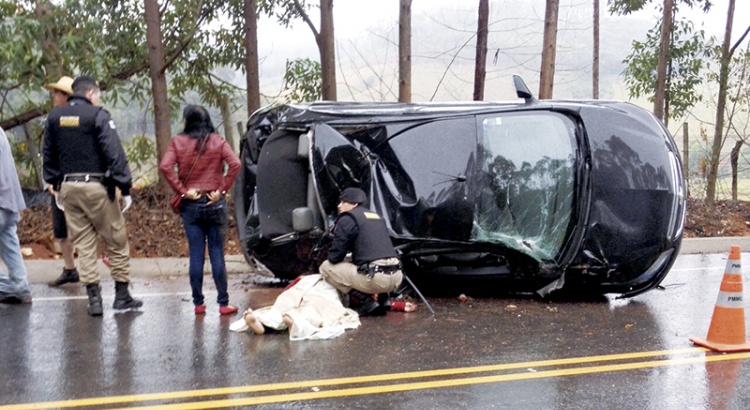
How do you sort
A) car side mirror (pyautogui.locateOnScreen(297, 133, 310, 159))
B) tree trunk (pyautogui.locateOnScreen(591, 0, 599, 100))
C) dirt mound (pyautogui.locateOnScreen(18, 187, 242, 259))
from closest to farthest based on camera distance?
car side mirror (pyautogui.locateOnScreen(297, 133, 310, 159)) → dirt mound (pyautogui.locateOnScreen(18, 187, 242, 259)) → tree trunk (pyautogui.locateOnScreen(591, 0, 599, 100))

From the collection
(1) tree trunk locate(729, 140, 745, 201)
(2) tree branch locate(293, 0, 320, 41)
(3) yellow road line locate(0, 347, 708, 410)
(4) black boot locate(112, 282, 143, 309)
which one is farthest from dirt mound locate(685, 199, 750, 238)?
(4) black boot locate(112, 282, 143, 309)

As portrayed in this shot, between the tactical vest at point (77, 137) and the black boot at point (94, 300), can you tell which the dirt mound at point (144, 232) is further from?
the tactical vest at point (77, 137)

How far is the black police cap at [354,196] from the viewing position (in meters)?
6.99

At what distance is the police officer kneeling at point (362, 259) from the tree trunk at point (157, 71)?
501 centimetres

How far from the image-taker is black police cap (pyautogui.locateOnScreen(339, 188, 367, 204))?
22.9ft

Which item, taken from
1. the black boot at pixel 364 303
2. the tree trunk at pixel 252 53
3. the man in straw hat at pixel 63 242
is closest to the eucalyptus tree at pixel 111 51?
the tree trunk at pixel 252 53

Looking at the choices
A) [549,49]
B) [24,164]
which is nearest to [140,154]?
[24,164]

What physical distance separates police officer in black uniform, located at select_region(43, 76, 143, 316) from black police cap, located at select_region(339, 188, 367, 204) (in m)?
1.82

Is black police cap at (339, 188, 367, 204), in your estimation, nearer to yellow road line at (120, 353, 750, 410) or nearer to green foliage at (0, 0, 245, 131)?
yellow road line at (120, 353, 750, 410)

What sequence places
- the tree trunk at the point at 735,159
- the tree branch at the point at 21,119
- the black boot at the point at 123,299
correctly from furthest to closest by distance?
the tree trunk at the point at 735,159 → the tree branch at the point at 21,119 → the black boot at the point at 123,299

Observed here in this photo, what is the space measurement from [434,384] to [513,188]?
117 inches

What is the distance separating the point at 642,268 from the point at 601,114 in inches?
57.9

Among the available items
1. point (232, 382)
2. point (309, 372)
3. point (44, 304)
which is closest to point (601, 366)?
point (309, 372)

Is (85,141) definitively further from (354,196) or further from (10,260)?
(354,196)
